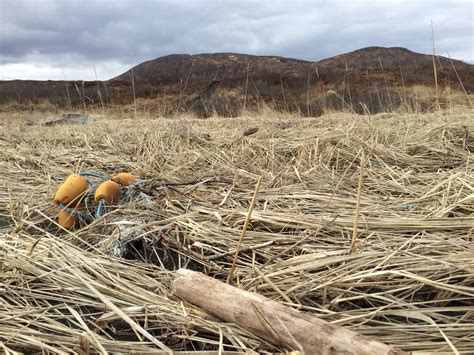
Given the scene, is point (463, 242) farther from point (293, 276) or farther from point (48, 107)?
point (48, 107)

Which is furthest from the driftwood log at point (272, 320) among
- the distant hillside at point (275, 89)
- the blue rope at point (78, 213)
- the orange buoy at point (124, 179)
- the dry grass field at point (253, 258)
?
the distant hillside at point (275, 89)

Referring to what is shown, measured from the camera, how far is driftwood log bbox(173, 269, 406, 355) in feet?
3.88

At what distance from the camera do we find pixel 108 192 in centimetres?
249

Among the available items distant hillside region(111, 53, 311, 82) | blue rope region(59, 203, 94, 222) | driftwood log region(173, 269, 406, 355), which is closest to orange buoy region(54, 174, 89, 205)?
blue rope region(59, 203, 94, 222)

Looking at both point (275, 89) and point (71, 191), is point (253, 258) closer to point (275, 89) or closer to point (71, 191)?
point (71, 191)

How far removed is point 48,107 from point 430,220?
21437 millimetres

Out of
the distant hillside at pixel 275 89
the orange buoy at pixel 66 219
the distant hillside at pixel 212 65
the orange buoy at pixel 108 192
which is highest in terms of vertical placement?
the distant hillside at pixel 212 65

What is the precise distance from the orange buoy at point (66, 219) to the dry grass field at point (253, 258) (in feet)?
0.13

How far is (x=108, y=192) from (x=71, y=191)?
0.19m

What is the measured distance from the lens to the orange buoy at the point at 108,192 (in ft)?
8.07

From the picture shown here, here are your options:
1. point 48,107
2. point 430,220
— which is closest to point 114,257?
point 430,220

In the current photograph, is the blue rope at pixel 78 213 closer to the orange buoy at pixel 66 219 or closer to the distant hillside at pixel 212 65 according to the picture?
the orange buoy at pixel 66 219

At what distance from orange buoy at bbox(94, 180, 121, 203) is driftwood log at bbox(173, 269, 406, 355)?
1.01 metres

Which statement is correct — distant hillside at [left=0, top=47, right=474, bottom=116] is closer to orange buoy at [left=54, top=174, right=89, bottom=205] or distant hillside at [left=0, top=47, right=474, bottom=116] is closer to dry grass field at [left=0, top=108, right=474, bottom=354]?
dry grass field at [left=0, top=108, right=474, bottom=354]
